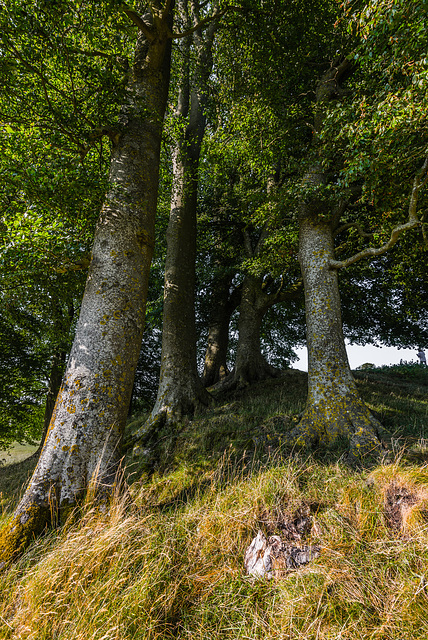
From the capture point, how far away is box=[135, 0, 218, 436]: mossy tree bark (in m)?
7.24

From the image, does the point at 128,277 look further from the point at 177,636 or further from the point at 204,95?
the point at 204,95

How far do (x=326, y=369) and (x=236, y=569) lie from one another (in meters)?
3.85

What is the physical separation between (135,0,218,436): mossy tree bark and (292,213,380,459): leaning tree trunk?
3.10 meters

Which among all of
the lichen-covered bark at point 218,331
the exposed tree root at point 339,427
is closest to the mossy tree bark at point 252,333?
the lichen-covered bark at point 218,331

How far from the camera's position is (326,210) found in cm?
674

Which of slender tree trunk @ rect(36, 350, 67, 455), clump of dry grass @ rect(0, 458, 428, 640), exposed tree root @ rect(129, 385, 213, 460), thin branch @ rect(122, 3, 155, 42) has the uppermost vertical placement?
thin branch @ rect(122, 3, 155, 42)

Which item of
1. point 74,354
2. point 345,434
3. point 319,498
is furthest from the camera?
point 345,434

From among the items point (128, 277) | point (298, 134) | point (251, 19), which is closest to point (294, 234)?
point (298, 134)

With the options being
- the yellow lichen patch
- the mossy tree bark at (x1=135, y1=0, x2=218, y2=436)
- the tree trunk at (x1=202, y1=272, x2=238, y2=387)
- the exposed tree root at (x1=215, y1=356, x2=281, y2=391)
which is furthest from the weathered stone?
the tree trunk at (x1=202, y1=272, x2=238, y2=387)

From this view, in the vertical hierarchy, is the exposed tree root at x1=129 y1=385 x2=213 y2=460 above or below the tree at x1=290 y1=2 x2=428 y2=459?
below

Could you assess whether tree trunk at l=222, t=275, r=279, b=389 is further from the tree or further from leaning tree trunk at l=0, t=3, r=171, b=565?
leaning tree trunk at l=0, t=3, r=171, b=565

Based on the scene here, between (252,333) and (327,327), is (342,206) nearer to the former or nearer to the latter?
(327,327)

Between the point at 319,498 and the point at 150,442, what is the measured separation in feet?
13.3

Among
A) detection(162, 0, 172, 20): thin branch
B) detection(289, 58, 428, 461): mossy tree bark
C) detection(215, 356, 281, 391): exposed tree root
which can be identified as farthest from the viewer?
detection(215, 356, 281, 391): exposed tree root
